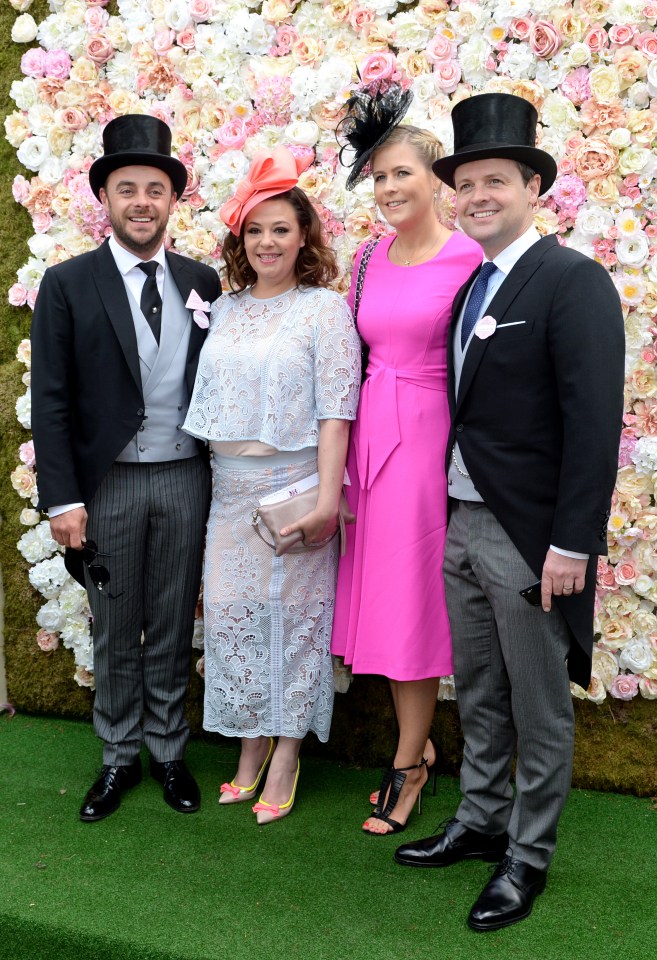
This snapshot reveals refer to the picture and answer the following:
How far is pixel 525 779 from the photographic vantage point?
2.57 meters

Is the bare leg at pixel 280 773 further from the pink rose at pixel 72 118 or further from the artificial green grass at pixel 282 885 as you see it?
the pink rose at pixel 72 118

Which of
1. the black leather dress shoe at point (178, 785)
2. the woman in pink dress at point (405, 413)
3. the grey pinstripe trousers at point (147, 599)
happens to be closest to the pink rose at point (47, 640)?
the grey pinstripe trousers at point (147, 599)

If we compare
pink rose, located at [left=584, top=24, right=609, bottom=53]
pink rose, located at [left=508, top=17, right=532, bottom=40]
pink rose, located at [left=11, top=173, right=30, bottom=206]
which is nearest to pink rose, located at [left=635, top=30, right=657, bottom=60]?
pink rose, located at [left=584, top=24, right=609, bottom=53]

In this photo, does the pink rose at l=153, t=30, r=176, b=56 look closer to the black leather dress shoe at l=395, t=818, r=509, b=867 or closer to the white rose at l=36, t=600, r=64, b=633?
the white rose at l=36, t=600, r=64, b=633

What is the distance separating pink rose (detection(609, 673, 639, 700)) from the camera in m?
3.35

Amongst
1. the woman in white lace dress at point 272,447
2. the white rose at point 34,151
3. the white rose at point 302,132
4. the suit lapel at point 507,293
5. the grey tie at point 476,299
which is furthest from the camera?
the white rose at point 34,151

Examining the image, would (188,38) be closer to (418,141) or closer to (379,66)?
(379,66)

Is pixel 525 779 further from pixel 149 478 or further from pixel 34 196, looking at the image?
pixel 34 196

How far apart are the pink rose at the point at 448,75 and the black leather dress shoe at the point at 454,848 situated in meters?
2.38

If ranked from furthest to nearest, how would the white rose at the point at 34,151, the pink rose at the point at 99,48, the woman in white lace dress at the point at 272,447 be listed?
the white rose at the point at 34,151, the pink rose at the point at 99,48, the woman in white lace dress at the point at 272,447

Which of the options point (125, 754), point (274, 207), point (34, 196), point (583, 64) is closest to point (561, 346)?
point (274, 207)

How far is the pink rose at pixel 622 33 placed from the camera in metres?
3.11

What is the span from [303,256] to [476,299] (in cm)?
71

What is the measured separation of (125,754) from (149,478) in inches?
38.0
